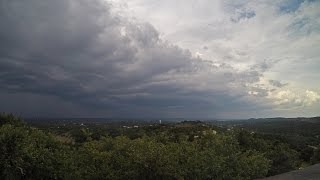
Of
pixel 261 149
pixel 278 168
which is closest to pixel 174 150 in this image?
pixel 278 168

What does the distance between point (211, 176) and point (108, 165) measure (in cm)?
947

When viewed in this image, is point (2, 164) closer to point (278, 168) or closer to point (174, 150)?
point (174, 150)

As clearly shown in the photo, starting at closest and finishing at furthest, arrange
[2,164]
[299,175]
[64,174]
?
[299,175], [2,164], [64,174]

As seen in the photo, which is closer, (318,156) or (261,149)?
(261,149)

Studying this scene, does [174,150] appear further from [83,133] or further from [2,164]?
[83,133]

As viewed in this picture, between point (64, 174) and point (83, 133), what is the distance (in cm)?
5387

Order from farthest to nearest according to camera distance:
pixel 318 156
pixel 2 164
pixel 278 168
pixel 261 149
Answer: pixel 318 156, pixel 261 149, pixel 278 168, pixel 2 164

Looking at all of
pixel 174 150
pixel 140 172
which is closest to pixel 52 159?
pixel 140 172

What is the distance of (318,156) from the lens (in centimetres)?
6341

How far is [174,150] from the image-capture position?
3434 centimetres

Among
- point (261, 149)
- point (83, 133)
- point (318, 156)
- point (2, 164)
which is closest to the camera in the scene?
point (2, 164)

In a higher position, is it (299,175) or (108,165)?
(299,175)

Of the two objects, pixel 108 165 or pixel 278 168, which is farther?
pixel 278 168

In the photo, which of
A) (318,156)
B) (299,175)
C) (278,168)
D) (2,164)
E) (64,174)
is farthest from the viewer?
(318,156)
